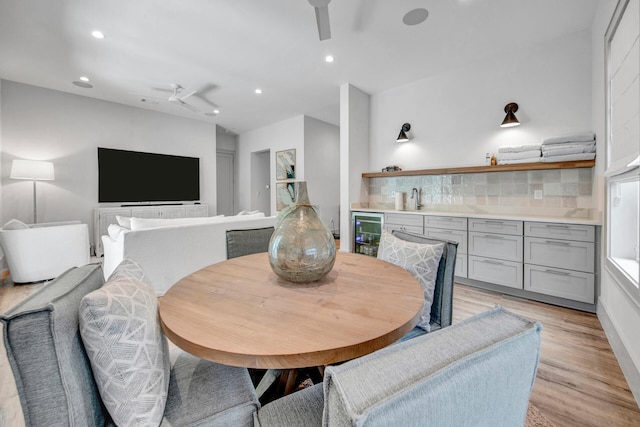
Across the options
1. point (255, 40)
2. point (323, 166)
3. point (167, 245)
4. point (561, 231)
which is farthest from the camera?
point (323, 166)

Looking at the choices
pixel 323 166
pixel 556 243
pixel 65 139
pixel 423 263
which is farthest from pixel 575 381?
pixel 65 139

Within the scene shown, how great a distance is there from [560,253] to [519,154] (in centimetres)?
114

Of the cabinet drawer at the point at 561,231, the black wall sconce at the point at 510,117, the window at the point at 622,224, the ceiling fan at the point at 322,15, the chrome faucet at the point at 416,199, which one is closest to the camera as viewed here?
the window at the point at 622,224

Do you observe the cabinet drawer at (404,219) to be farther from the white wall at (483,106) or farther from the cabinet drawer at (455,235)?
the white wall at (483,106)

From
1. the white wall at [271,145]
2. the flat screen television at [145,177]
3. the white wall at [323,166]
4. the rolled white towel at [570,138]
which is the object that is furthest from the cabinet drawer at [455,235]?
the flat screen television at [145,177]

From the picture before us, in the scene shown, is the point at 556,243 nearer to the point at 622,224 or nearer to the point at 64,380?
the point at 622,224

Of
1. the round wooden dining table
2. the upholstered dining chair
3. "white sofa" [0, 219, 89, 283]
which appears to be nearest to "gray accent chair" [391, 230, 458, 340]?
the upholstered dining chair

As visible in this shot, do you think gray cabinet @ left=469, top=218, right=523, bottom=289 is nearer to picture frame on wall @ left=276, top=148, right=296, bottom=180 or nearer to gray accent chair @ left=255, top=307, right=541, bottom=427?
gray accent chair @ left=255, top=307, right=541, bottom=427

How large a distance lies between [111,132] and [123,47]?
2609mm

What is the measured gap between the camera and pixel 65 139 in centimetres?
468


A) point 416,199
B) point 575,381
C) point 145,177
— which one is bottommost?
point 575,381

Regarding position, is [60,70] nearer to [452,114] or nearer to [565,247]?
[452,114]

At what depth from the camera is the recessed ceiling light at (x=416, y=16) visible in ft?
8.25

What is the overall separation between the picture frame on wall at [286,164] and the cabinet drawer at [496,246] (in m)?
3.95
